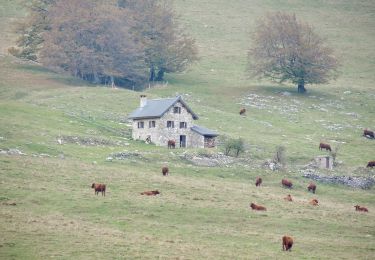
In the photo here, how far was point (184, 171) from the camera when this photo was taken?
240ft

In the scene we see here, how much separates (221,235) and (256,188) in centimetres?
1826

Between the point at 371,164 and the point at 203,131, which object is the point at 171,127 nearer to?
the point at 203,131

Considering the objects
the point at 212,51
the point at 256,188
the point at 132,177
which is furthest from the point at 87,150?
the point at 212,51

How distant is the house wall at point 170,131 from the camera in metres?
86.5

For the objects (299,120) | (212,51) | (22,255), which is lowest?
(22,255)

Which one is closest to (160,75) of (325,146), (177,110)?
(177,110)

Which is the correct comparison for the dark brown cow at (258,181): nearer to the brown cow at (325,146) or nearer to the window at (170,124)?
the brown cow at (325,146)

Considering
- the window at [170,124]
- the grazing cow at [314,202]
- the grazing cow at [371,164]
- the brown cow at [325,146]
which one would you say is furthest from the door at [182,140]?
the grazing cow at [314,202]

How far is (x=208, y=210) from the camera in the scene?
2328 inches

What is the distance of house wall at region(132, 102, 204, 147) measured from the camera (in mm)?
86500

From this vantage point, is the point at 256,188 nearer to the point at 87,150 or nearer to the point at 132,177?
the point at 132,177

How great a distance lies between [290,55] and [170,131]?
113 feet

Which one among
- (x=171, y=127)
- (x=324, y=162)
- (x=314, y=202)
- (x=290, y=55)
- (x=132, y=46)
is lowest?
(x=314, y=202)

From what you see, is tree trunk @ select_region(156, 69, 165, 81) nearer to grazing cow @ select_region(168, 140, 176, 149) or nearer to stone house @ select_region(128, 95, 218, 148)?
stone house @ select_region(128, 95, 218, 148)
